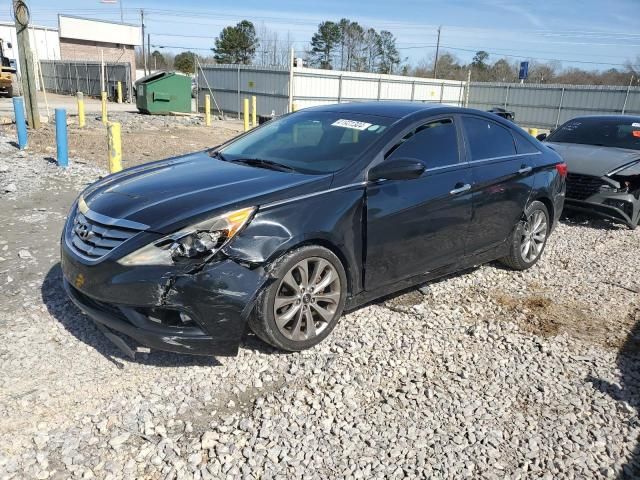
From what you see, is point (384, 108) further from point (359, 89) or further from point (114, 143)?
point (359, 89)

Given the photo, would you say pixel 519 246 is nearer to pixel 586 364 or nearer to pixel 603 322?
pixel 603 322

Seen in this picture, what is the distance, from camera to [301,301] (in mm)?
3414

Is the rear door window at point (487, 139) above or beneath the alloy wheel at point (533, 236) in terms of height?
above

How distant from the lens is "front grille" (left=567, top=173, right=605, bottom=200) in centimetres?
726

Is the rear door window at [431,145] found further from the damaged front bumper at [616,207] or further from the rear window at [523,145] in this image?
the damaged front bumper at [616,207]

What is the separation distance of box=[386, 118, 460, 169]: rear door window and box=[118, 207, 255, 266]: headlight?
1435mm

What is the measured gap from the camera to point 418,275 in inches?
164

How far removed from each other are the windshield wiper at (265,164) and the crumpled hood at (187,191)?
0.25ft

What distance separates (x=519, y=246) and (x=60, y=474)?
4.31 metres

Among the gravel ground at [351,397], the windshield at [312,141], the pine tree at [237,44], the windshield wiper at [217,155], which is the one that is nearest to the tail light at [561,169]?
the gravel ground at [351,397]

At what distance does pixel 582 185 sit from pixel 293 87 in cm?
1809

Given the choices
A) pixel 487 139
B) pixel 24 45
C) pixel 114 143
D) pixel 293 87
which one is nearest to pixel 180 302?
pixel 487 139

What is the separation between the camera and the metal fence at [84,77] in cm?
3088

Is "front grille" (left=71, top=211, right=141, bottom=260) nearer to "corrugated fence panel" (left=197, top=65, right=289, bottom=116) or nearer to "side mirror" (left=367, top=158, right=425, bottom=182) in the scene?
"side mirror" (left=367, top=158, right=425, bottom=182)
